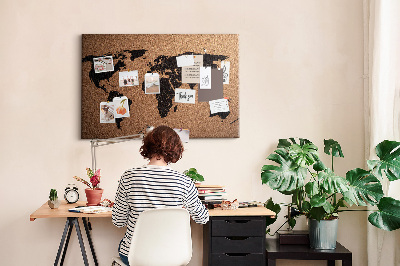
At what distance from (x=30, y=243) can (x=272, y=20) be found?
2.47 metres

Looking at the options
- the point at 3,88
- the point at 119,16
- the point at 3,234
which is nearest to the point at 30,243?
the point at 3,234

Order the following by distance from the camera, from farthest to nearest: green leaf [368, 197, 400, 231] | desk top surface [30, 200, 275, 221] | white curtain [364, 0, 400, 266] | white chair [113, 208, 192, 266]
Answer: white curtain [364, 0, 400, 266], green leaf [368, 197, 400, 231], desk top surface [30, 200, 275, 221], white chair [113, 208, 192, 266]

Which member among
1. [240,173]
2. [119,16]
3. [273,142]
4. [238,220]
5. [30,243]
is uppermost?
[119,16]

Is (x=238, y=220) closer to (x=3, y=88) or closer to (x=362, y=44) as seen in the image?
(x=362, y=44)

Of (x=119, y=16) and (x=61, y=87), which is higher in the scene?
(x=119, y=16)

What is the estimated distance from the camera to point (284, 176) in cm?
312

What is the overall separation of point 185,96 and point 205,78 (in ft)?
0.66

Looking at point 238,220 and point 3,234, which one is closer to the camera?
point 238,220

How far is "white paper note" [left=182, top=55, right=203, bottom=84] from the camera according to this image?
3.56m

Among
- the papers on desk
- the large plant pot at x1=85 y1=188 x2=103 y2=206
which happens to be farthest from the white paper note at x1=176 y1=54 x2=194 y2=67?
the papers on desk

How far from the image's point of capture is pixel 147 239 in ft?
7.36

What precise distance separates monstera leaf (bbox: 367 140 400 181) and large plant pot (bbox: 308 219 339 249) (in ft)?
1.50

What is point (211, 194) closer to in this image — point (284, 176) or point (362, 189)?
point (284, 176)

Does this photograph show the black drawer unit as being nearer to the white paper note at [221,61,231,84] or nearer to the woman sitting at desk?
the woman sitting at desk
